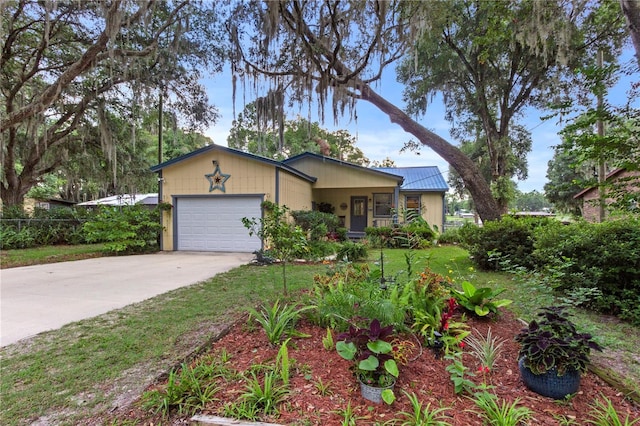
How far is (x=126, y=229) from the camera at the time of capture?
382 inches

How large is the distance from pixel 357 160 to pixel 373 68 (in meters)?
22.3

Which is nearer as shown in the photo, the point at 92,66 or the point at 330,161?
the point at 92,66

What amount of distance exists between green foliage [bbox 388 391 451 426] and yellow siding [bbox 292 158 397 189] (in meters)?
11.4

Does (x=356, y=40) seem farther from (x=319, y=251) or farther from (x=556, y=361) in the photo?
(x=556, y=361)

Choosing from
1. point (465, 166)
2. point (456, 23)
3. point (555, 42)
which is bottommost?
point (465, 166)

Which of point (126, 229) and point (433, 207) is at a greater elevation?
point (433, 207)

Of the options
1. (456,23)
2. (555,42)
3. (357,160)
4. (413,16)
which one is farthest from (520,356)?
(357,160)

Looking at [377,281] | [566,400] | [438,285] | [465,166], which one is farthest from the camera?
[465,166]

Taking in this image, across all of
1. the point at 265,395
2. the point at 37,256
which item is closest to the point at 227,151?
the point at 37,256

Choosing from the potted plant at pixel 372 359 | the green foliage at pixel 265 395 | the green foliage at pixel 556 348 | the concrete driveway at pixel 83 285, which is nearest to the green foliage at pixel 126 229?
the concrete driveway at pixel 83 285

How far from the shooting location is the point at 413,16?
5.82m

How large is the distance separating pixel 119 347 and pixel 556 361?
11.9ft

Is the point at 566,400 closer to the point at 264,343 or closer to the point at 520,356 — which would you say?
the point at 520,356

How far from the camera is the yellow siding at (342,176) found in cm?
1302
